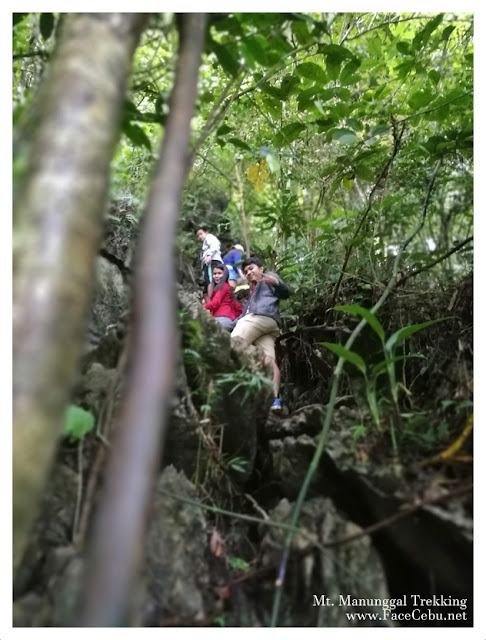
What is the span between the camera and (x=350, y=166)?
15.2ft

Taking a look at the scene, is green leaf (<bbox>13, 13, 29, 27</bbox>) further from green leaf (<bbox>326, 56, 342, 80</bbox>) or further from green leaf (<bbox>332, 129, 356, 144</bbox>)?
green leaf (<bbox>332, 129, 356, 144</bbox>)

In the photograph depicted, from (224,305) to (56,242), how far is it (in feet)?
16.7

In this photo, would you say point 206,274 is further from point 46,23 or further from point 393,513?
point 393,513

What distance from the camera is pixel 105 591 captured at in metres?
1.05

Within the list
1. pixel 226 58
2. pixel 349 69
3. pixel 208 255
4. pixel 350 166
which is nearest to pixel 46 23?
pixel 226 58

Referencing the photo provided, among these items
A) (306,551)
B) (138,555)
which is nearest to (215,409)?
(306,551)

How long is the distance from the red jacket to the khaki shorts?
128 cm

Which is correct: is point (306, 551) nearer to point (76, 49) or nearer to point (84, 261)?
point (84, 261)

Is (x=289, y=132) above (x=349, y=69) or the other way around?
the other way around

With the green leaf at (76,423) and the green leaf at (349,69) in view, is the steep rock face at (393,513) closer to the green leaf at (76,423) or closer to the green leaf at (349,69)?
the green leaf at (76,423)

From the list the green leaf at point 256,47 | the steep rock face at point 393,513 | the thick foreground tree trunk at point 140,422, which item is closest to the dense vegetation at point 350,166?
the green leaf at point 256,47

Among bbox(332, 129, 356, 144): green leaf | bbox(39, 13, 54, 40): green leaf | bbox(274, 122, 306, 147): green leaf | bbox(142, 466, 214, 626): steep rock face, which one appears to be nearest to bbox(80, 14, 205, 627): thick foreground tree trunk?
bbox(142, 466, 214, 626): steep rock face

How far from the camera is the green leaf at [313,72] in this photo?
12.1 feet

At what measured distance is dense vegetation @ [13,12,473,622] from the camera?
9.45 feet
